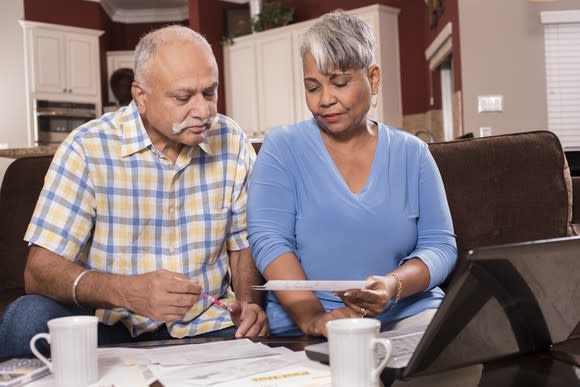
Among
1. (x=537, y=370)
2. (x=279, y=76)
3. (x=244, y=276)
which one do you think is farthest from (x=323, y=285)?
(x=279, y=76)

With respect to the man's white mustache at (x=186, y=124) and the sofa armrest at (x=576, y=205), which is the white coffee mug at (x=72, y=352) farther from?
the sofa armrest at (x=576, y=205)

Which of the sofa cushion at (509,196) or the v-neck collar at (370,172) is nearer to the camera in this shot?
the v-neck collar at (370,172)

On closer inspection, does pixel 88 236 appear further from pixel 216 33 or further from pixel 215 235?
pixel 216 33

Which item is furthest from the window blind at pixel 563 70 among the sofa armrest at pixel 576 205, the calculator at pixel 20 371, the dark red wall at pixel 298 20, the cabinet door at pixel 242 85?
the calculator at pixel 20 371

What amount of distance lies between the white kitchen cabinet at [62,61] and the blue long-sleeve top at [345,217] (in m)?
7.92

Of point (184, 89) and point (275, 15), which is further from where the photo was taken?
point (275, 15)

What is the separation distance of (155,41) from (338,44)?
0.43m

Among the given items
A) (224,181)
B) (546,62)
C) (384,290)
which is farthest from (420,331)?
(546,62)

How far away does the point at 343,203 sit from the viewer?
1.56 meters

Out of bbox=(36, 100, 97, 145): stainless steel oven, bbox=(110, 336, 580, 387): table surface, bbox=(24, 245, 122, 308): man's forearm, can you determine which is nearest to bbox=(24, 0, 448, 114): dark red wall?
bbox=(36, 100, 97, 145): stainless steel oven

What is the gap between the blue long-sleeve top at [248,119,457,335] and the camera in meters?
1.55

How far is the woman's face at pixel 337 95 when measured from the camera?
1.55 metres

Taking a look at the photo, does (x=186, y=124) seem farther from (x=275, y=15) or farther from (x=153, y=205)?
(x=275, y=15)

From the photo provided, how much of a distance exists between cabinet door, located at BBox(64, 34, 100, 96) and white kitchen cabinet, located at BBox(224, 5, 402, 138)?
2.05m
